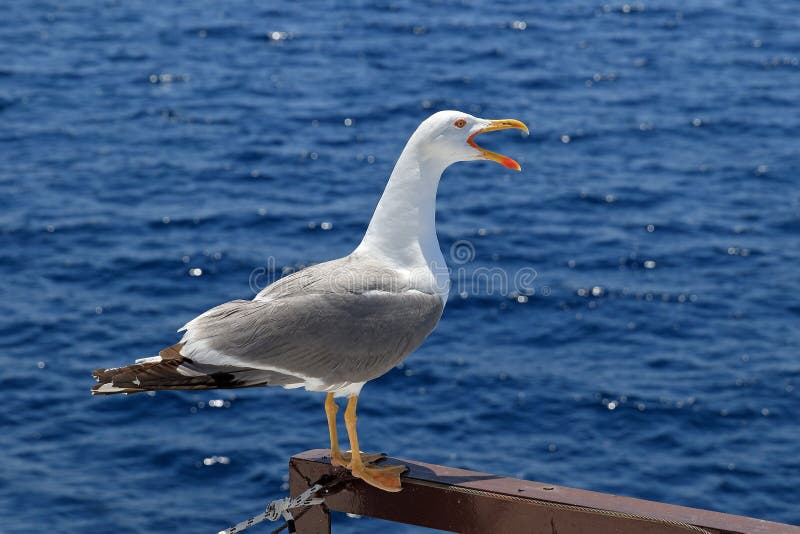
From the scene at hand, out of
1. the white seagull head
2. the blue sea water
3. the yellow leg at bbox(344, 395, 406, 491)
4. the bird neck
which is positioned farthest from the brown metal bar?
the blue sea water

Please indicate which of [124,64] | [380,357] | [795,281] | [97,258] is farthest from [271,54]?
[380,357]

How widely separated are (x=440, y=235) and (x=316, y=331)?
1421cm

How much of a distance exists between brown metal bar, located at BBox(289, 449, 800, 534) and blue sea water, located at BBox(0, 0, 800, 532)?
8774mm

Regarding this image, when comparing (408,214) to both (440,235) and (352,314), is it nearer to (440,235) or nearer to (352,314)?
(352,314)

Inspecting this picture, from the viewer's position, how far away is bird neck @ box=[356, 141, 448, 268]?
627 centimetres

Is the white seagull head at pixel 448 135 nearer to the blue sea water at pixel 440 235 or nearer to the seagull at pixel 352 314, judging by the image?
the seagull at pixel 352 314

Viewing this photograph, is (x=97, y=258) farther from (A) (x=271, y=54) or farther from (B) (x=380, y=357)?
(B) (x=380, y=357)

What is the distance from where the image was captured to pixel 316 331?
6.08 m

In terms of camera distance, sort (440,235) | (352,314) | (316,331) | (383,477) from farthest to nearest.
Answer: (440,235)
(352,314)
(316,331)
(383,477)

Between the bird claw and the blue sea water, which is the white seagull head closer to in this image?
the bird claw

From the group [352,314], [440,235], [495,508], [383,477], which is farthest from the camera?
[440,235]

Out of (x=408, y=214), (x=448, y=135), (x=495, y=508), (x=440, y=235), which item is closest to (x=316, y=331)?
(x=408, y=214)

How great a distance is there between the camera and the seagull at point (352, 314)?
5895 millimetres

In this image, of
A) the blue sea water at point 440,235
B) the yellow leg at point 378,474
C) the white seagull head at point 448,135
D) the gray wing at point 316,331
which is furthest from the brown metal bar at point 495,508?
the blue sea water at point 440,235
